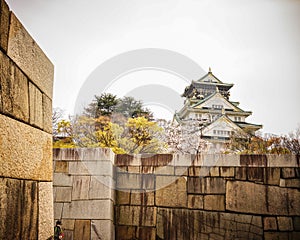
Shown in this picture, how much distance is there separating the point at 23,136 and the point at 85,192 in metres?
3.52

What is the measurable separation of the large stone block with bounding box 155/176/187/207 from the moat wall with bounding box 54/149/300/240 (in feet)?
0.06

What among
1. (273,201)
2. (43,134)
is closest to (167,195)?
(273,201)

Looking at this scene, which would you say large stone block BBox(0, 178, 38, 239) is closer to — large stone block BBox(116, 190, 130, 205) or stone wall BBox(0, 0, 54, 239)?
stone wall BBox(0, 0, 54, 239)

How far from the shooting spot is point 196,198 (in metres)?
5.54

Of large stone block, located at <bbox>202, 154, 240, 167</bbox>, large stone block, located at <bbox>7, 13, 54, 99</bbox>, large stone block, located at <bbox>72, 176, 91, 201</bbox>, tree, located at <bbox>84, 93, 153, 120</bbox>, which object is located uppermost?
tree, located at <bbox>84, 93, 153, 120</bbox>

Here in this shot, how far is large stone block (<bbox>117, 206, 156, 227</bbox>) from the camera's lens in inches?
217

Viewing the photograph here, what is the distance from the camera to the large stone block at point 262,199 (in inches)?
210

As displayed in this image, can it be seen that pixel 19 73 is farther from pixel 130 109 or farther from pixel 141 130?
pixel 130 109

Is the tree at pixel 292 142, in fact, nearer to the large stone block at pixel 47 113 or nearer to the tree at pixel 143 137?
the tree at pixel 143 137

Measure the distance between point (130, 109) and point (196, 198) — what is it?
17.7 metres

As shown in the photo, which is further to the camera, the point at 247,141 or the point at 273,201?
the point at 247,141

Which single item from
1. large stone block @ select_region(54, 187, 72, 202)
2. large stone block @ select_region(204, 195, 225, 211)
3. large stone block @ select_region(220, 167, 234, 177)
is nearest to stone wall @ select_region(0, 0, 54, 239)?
large stone block @ select_region(54, 187, 72, 202)

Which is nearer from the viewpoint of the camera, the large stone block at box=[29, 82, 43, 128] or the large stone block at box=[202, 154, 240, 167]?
the large stone block at box=[29, 82, 43, 128]

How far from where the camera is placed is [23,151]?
1.86m
